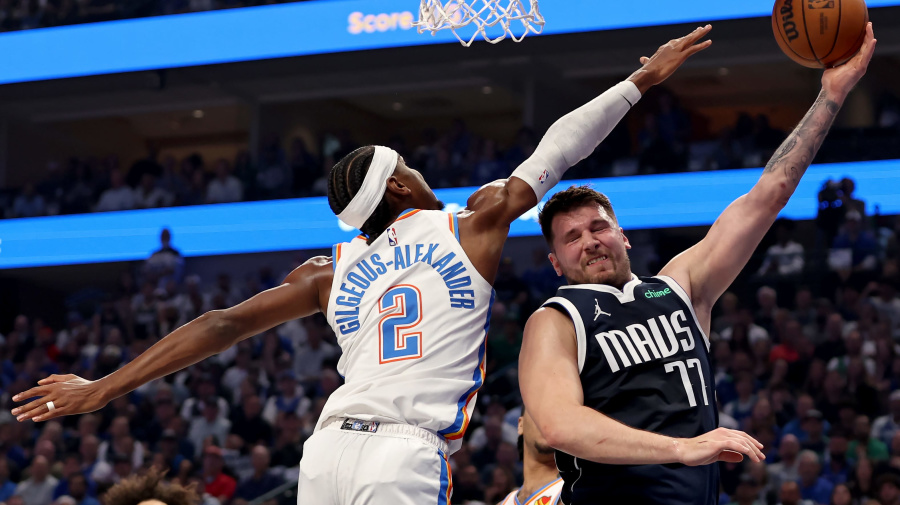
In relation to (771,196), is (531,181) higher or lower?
higher

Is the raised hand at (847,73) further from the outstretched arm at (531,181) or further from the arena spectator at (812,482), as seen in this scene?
the arena spectator at (812,482)

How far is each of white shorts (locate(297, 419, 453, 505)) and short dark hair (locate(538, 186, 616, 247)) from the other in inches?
33.3

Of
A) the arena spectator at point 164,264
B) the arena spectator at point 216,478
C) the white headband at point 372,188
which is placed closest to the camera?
the white headband at point 372,188

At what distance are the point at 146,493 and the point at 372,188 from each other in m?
2.01

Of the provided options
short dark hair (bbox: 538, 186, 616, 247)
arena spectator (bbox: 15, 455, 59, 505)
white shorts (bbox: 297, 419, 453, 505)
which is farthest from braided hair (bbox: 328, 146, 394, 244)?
arena spectator (bbox: 15, 455, 59, 505)

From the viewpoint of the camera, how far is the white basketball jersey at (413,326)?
10.9 feet

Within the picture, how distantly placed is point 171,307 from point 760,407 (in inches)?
344

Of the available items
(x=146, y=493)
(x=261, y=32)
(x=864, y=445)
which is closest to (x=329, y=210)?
(x=261, y=32)

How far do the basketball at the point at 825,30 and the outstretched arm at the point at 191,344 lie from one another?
2.02 meters

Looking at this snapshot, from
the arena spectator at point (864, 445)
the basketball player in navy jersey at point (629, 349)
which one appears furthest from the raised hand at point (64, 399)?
the arena spectator at point (864, 445)

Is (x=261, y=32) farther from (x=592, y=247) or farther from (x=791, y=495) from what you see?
(x=592, y=247)

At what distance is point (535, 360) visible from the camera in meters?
3.03

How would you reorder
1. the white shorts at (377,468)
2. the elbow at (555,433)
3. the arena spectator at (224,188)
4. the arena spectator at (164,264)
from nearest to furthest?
the elbow at (555,433), the white shorts at (377,468), the arena spectator at (164,264), the arena spectator at (224,188)

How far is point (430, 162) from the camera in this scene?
1538cm
